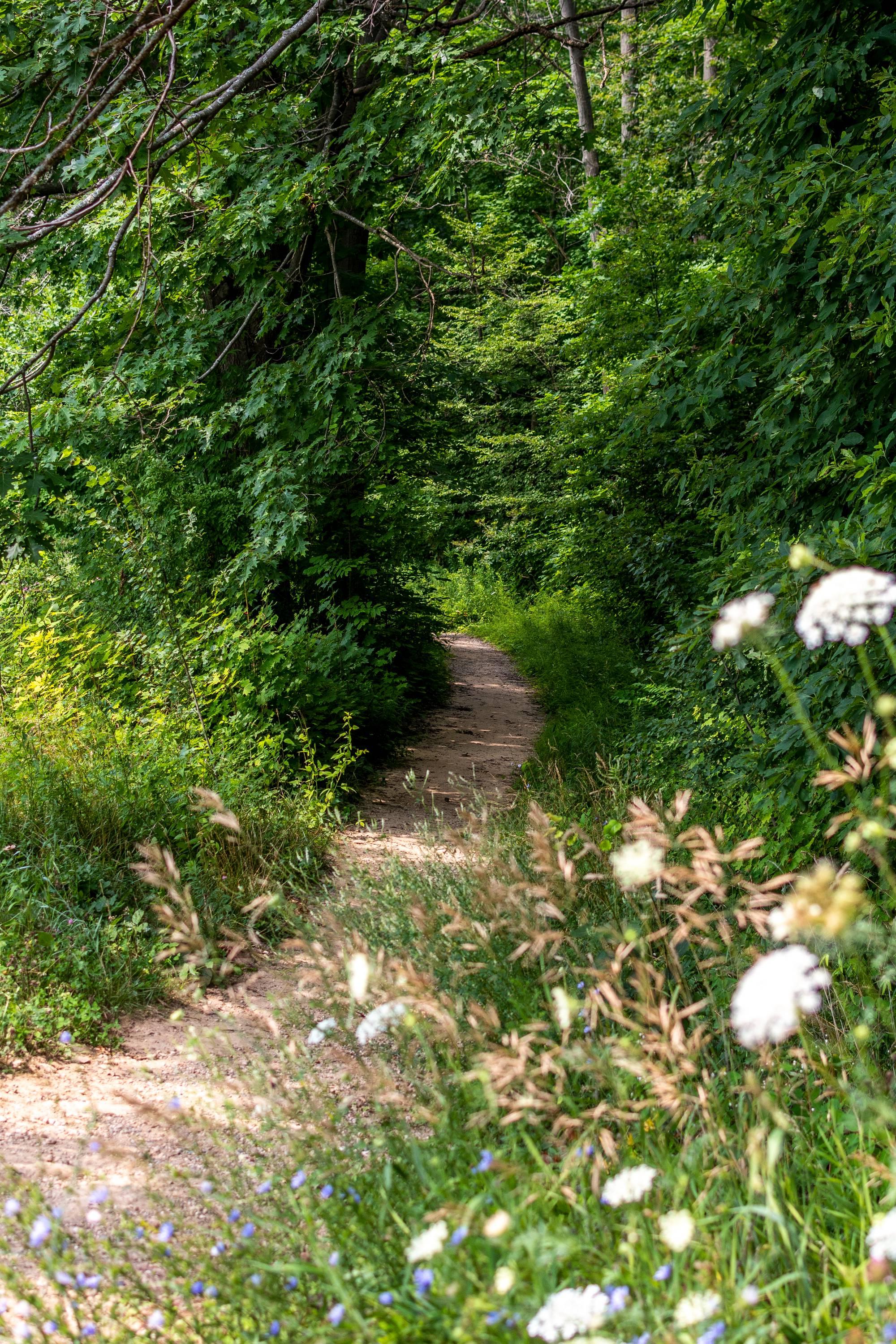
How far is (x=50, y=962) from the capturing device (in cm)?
442

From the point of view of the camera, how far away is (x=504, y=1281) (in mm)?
1513

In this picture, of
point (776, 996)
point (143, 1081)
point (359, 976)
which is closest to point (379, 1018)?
point (359, 976)

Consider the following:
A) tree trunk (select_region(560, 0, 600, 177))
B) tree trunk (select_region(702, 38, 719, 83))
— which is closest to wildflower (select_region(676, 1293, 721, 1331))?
tree trunk (select_region(560, 0, 600, 177))

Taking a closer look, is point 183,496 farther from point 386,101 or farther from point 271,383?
point 386,101

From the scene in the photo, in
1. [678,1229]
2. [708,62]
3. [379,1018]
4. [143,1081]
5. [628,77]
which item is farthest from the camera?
[628,77]

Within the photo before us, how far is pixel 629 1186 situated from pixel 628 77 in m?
17.5

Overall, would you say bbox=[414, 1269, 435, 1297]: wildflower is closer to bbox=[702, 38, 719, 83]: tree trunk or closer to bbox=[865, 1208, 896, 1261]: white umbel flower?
bbox=[865, 1208, 896, 1261]: white umbel flower

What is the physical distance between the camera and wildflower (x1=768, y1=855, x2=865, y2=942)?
1.30 m

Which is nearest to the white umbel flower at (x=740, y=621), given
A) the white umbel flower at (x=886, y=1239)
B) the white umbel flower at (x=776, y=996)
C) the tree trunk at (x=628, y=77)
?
the white umbel flower at (x=776, y=996)

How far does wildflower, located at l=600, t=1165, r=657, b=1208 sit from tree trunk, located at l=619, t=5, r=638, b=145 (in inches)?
520

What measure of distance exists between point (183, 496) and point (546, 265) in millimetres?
17069

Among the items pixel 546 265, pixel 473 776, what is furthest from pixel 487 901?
pixel 546 265

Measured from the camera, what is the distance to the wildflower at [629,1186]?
65.9 inches

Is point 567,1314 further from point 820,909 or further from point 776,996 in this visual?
point 820,909
